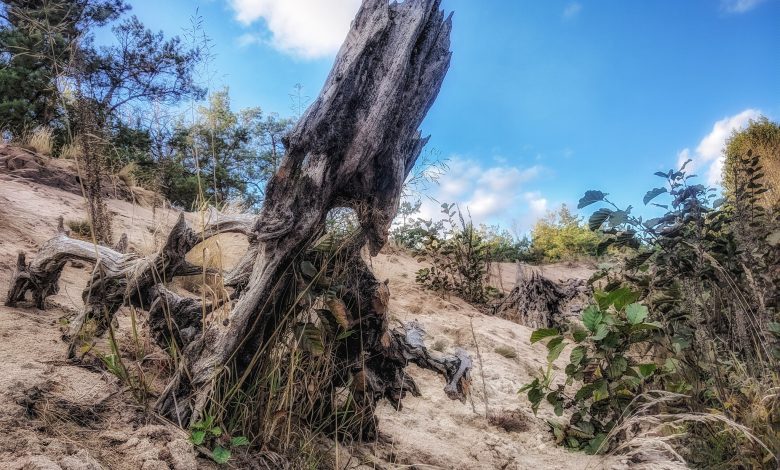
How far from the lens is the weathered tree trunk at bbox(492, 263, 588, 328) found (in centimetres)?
718

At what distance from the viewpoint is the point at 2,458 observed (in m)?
1.53

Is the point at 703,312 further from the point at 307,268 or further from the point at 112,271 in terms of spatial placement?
the point at 112,271

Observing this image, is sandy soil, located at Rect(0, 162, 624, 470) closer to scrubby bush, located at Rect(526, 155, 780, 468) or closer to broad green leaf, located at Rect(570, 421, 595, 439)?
broad green leaf, located at Rect(570, 421, 595, 439)

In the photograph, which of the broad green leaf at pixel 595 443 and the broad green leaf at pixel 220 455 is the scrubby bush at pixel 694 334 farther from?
the broad green leaf at pixel 220 455

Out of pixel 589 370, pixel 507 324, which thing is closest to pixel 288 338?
pixel 589 370

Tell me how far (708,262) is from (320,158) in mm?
2483

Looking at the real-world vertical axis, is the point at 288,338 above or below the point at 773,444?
below

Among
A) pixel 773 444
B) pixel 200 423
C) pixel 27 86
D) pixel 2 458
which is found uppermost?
pixel 27 86

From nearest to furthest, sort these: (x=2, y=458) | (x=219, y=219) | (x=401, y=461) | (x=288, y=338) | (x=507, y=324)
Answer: (x=2, y=458)
(x=288, y=338)
(x=401, y=461)
(x=219, y=219)
(x=507, y=324)

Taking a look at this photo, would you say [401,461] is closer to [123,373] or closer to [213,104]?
[123,373]

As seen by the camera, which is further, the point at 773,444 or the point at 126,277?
the point at 126,277

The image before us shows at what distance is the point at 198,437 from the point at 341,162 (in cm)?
135

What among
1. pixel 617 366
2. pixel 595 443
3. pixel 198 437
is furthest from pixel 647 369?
pixel 198 437

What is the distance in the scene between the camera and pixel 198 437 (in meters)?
1.90
